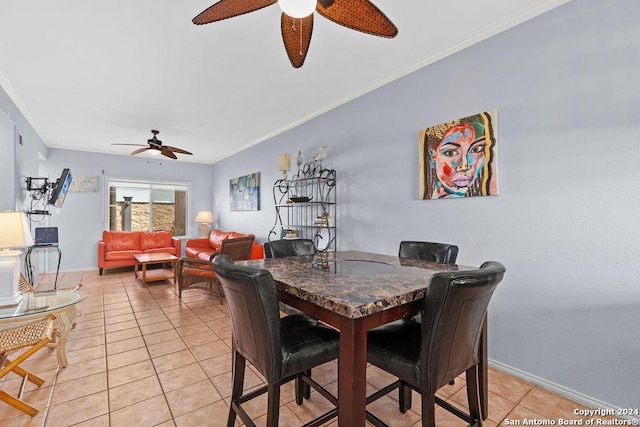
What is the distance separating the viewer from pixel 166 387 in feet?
6.43

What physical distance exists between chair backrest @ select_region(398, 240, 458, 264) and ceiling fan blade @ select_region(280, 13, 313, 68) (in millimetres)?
1544

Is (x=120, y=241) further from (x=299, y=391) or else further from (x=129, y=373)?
(x=299, y=391)

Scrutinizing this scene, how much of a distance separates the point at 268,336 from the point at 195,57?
2552mm

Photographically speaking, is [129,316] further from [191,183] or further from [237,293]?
[191,183]

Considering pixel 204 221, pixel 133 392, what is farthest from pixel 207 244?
pixel 133 392

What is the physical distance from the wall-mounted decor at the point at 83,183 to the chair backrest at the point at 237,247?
13.9 feet

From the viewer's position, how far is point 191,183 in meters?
7.37

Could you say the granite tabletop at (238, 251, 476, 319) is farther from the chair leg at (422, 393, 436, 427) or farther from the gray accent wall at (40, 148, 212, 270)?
the gray accent wall at (40, 148, 212, 270)

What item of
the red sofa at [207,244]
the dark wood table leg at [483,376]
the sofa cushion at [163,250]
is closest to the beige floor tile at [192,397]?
the dark wood table leg at [483,376]

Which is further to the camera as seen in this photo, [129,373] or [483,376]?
[129,373]

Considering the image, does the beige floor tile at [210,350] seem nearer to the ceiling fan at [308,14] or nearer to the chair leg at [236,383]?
the chair leg at [236,383]

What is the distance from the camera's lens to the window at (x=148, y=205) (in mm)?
6504

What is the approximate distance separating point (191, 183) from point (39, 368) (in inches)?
222

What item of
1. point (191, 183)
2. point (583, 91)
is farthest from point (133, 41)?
point (191, 183)
